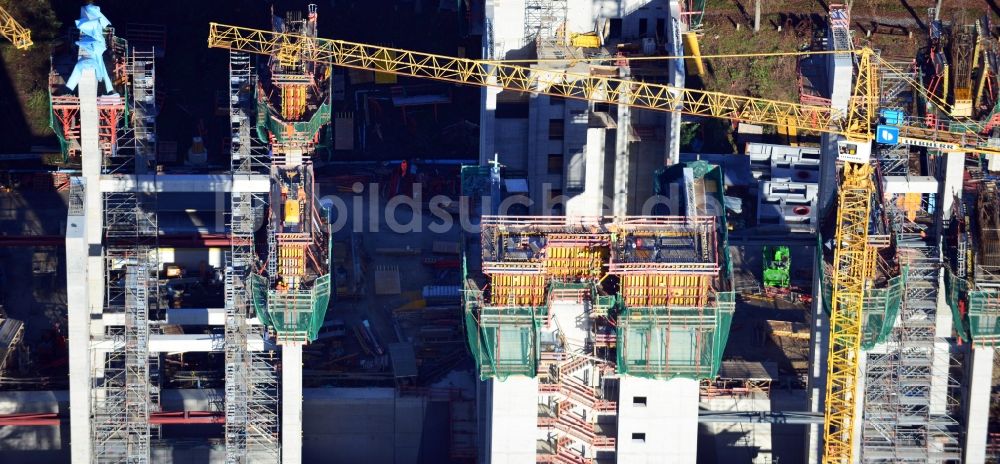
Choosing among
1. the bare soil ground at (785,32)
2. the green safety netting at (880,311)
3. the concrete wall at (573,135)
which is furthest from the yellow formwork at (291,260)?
the bare soil ground at (785,32)

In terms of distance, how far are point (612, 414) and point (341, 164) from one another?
3678cm

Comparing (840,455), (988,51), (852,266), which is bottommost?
(840,455)

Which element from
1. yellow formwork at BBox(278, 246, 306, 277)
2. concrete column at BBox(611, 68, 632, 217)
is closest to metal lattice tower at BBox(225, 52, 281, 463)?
yellow formwork at BBox(278, 246, 306, 277)

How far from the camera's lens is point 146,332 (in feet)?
466

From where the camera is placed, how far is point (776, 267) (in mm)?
157750

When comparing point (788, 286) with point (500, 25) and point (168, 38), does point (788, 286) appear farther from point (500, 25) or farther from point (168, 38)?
point (168, 38)

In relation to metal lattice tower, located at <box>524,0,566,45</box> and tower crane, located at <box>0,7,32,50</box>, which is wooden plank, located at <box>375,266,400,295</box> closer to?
metal lattice tower, located at <box>524,0,566,45</box>

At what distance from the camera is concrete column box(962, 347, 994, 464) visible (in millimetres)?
142250

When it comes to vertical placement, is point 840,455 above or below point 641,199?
below

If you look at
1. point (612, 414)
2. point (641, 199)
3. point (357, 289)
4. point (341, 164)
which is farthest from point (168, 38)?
point (612, 414)

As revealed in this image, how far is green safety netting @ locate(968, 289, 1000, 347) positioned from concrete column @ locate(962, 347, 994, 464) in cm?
236

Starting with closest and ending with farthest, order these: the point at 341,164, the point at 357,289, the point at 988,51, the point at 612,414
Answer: the point at 612,414, the point at 988,51, the point at 357,289, the point at 341,164

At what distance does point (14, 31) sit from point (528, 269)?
49.4 metres

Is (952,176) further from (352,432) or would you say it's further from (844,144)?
(352,432)
